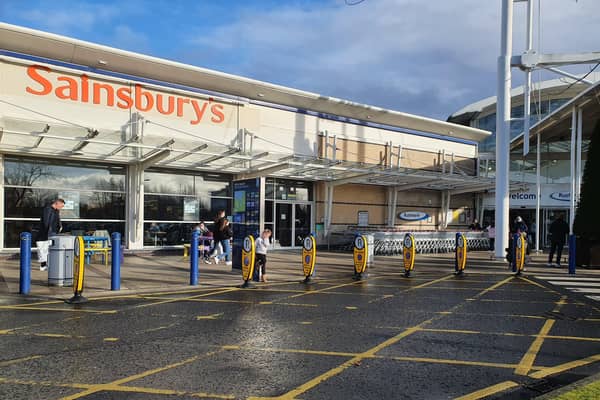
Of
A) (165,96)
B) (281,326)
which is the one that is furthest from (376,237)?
(281,326)

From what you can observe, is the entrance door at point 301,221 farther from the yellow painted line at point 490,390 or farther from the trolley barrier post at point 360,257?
the yellow painted line at point 490,390

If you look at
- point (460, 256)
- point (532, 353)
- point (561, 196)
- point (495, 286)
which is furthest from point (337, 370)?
point (561, 196)

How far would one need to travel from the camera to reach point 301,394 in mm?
4637

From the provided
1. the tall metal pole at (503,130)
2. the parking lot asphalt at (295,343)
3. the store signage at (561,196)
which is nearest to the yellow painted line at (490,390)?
the parking lot asphalt at (295,343)

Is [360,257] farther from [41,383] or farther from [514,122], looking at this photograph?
[514,122]

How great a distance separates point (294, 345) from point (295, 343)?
95 mm

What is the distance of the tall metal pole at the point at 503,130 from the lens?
17.9 m

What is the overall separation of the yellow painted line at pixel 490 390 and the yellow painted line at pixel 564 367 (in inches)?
17.4

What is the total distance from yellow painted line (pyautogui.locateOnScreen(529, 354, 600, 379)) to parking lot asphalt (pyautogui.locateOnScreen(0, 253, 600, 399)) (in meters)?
0.03

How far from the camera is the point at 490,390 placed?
15.8ft

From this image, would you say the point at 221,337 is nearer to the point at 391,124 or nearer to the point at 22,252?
the point at 22,252

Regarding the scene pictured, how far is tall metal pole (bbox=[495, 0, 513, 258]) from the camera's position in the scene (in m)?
17.9

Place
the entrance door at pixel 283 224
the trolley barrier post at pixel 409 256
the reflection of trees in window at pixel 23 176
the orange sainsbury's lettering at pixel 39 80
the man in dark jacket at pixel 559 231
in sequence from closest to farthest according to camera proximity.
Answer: the trolley barrier post at pixel 409 256, the orange sainsbury's lettering at pixel 39 80, the reflection of trees in window at pixel 23 176, the man in dark jacket at pixel 559 231, the entrance door at pixel 283 224

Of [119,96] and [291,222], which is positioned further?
[291,222]
